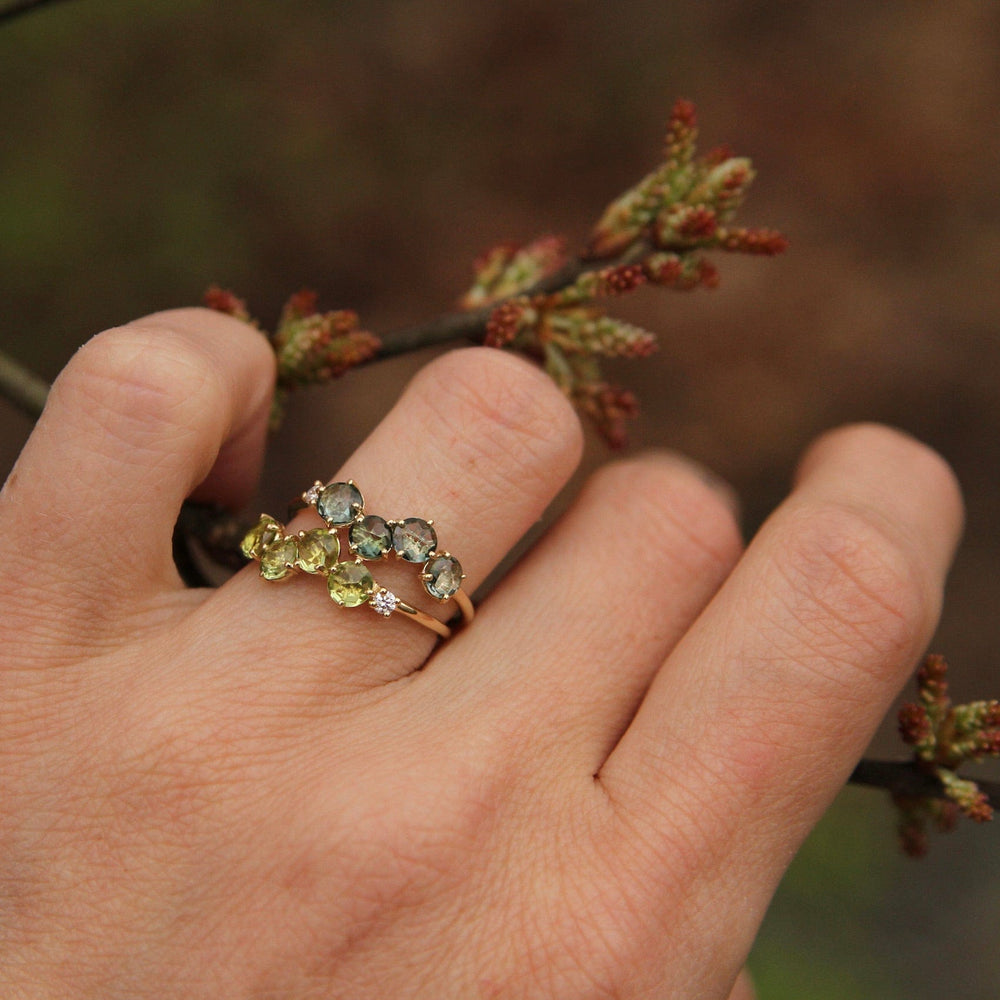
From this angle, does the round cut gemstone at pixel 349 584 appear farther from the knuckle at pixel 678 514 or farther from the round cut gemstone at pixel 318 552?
the knuckle at pixel 678 514

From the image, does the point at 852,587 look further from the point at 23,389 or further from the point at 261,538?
the point at 23,389

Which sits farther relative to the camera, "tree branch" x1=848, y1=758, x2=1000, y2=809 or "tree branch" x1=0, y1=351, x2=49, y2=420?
"tree branch" x1=0, y1=351, x2=49, y2=420

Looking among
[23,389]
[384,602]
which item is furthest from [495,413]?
[23,389]

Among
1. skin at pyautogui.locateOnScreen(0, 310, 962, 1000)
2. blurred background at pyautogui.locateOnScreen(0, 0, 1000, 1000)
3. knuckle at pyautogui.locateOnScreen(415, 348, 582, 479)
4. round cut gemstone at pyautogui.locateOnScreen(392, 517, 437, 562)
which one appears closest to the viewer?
skin at pyautogui.locateOnScreen(0, 310, 962, 1000)

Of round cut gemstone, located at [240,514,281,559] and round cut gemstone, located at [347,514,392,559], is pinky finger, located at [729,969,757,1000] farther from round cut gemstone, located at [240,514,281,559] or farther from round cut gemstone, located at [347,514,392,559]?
round cut gemstone, located at [240,514,281,559]

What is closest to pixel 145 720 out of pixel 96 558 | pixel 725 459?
pixel 96 558

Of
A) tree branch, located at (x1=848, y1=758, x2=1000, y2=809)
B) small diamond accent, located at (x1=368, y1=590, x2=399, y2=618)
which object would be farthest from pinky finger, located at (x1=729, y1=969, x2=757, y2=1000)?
small diamond accent, located at (x1=368, y1=590, x2=399, y2=618)

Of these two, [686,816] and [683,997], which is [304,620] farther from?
[683,997]
